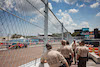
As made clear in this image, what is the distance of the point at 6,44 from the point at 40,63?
4.90 feet

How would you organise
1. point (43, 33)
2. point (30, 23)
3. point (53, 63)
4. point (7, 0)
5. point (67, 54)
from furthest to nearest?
point (67, 54) → point (43, 33) → point (53, 63) → point (30, 23) → point (7, 0)

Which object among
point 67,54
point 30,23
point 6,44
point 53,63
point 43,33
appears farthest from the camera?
point 67,54

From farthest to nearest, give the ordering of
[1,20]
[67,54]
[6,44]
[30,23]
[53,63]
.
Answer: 1. [67,54]
2. [53,63]
3. [30,23]
4. [6,44]
5. [1,20]

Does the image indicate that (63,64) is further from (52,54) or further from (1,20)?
(1,20)

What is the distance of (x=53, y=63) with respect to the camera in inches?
92.2

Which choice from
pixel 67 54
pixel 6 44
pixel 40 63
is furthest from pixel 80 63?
pixel 6 44

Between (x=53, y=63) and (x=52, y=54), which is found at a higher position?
(x=52, y=54)

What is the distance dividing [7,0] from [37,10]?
3.60 feet

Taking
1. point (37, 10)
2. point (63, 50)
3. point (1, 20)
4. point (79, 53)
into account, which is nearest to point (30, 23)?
point (37, 10)

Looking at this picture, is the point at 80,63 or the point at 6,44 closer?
the point at 6,44

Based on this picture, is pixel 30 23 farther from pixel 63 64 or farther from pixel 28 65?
pixel 63 64

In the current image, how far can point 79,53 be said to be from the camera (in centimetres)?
403

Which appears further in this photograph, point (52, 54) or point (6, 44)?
point (52, 54)

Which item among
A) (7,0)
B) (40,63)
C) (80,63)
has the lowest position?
(80,63)
